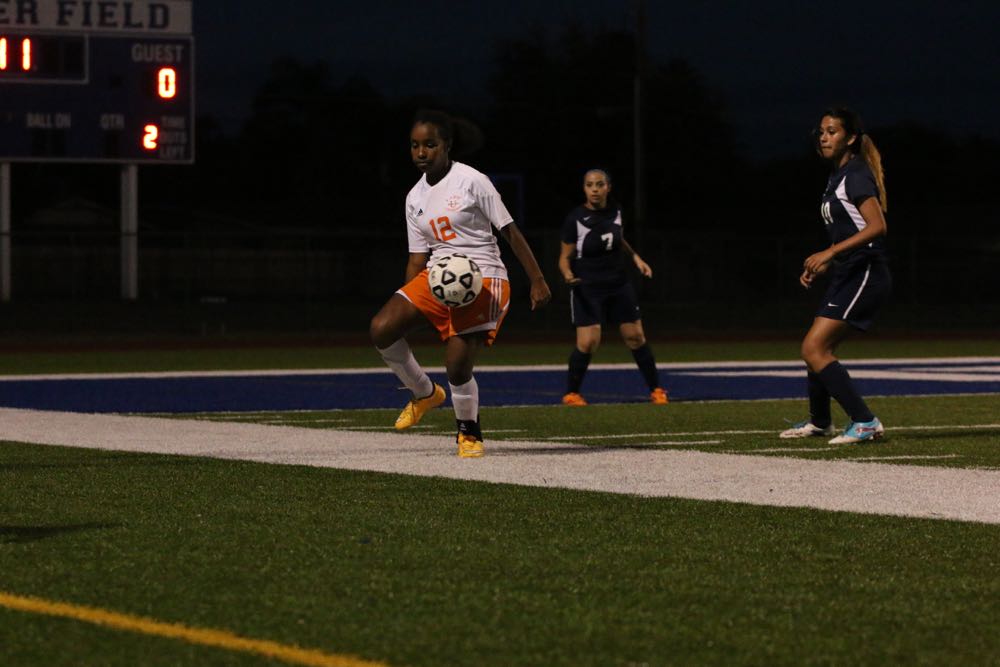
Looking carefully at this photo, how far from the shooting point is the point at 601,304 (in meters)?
17.0

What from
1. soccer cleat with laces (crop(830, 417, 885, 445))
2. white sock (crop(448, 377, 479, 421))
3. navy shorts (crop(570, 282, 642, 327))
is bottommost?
soccer cleat with laces (crop(830, 417, 885, 445))

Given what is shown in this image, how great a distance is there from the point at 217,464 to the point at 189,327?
26572 millimetres

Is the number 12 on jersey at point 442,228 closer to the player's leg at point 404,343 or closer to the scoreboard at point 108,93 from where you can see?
the player's leg at point 404,343

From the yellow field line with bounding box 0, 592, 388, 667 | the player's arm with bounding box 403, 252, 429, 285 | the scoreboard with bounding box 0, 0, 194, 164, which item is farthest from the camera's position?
the scoreboard with bounding box 0, 0, 194, 164

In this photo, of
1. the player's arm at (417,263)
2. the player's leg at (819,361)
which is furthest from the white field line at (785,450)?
the player's arm at (417,263)

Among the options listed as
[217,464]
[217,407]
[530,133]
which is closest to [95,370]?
[217,407]

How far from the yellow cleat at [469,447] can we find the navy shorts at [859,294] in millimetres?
2337

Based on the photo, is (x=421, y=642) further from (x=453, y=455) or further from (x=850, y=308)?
(x=850, y=308)

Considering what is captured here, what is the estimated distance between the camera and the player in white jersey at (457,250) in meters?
11.1

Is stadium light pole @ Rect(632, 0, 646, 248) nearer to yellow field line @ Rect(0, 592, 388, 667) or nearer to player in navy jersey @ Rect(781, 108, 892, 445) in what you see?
player in navy jersey @ Rect(781, 108, 892, 445)

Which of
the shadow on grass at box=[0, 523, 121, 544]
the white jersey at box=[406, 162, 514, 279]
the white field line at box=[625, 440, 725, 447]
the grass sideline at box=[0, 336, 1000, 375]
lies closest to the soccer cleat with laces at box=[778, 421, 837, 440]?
the white field line at box=[625, 440, 725, 447]

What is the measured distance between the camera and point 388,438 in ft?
41.9

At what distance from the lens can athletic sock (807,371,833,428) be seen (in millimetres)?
12703

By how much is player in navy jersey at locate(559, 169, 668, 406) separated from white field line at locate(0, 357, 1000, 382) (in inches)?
235
